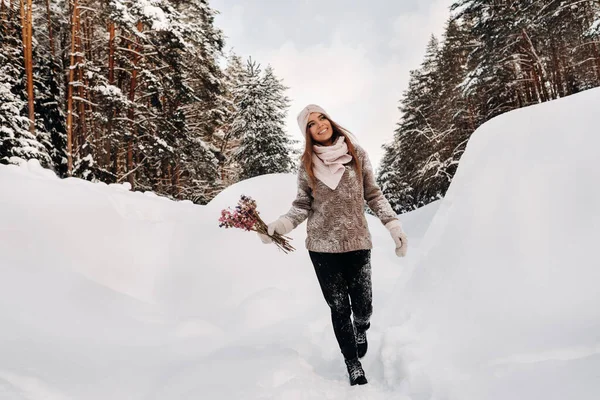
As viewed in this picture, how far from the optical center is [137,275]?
14.4ft

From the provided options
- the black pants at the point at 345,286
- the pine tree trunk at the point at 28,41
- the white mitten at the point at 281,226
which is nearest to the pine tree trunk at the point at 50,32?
the pine tree trunk at the point at 28,41

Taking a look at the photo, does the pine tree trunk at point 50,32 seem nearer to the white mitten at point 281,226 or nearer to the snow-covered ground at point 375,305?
the snow-covered ground at point 375,305

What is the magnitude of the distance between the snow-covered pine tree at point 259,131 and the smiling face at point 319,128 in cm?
1539

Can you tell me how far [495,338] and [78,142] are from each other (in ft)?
50.3

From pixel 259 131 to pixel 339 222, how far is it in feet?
52.6

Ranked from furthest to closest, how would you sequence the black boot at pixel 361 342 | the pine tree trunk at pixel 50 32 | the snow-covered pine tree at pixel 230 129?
the snow-covered pine tree at pixel 230 129
the pine tree trunk at pixel 50 32
the black boot at pixel 361 342

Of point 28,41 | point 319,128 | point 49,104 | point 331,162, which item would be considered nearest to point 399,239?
point 331,162

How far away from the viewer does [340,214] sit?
2396 millimetres

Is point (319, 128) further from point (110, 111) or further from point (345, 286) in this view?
point (110, 111)

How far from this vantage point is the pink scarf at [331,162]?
2.39m

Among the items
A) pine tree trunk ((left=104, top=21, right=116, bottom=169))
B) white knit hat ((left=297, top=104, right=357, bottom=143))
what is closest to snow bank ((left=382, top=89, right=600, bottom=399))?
white knit hat ((left=297, top=104, right=357, bottom=143))

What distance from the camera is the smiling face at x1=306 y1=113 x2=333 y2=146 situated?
96.8 inches

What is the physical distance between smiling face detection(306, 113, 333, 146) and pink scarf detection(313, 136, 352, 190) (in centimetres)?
7

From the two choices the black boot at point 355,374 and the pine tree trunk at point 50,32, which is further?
the pine tree trunk at point 50,32
